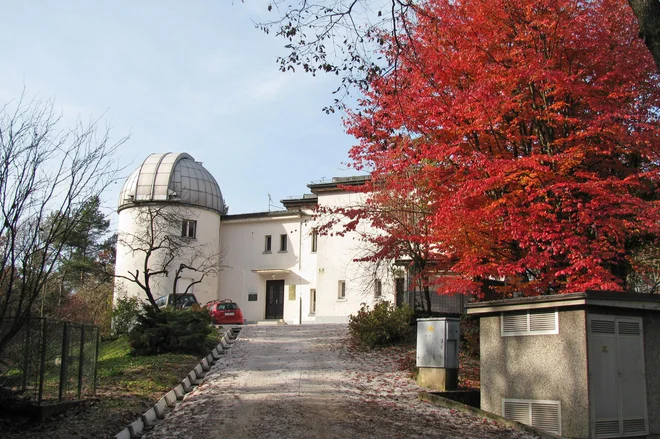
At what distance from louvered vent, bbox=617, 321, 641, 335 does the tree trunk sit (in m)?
5.30

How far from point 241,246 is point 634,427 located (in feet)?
109

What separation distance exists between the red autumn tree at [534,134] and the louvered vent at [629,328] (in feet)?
4.14

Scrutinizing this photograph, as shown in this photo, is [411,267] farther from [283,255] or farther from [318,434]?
[283,255]

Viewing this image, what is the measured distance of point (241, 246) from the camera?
41781 millimetres

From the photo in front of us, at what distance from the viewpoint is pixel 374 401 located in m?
12.1

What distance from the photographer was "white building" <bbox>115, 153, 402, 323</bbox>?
3638 centimetres

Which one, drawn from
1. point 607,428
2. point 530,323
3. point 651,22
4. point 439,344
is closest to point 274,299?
point 439,344

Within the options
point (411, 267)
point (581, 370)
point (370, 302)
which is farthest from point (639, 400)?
point (370, 302)

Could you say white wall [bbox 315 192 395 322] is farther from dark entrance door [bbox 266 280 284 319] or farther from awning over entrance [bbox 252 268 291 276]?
dark entrance door [bbox 266 280 284 319]

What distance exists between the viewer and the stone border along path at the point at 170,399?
953 cm

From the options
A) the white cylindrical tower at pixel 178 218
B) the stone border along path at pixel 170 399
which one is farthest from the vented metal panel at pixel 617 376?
the white cylindrical tower at pixel 178 218

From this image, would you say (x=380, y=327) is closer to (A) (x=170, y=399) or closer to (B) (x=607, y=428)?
(A) (x=170, y=399)

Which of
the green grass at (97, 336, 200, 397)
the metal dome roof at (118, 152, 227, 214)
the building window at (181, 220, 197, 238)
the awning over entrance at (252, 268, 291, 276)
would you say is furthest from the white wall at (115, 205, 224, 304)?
the green grass at (97, 336, 200, 397)

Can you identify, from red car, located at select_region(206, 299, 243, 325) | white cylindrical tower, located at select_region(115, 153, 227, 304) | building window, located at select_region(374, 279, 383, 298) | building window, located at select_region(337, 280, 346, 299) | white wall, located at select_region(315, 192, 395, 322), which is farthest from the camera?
white cylindrical tower, located at select_region(115, 153, 227, 304)
